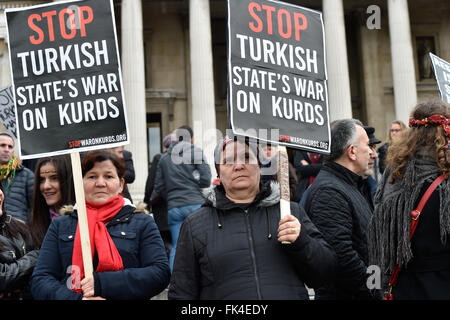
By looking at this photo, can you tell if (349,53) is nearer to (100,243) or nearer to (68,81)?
(68,81)

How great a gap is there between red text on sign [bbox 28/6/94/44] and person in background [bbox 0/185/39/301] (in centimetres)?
135

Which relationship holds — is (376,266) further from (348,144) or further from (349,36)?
(349,36)

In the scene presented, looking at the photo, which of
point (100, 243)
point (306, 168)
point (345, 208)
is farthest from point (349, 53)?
point (100, 243)

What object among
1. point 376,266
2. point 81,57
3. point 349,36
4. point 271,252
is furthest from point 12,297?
point 349,36

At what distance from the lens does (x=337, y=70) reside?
75.1 ft

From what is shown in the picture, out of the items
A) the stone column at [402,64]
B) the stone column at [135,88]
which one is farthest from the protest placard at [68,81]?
the stone column at [402,64]

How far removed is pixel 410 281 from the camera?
3691mm

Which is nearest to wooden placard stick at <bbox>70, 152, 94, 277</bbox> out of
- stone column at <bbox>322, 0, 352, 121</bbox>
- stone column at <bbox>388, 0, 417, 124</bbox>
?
stone column at <bbox>322, 0, 352, 121</bbox>

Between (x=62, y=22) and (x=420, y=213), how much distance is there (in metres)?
2.87

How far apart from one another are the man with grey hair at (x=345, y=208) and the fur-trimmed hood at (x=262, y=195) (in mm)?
686

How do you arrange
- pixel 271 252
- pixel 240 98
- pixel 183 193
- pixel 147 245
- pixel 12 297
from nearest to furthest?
pixel 271 252, pixel 240 98, pixel 147 245, pixel 12 297, pixel 183 193

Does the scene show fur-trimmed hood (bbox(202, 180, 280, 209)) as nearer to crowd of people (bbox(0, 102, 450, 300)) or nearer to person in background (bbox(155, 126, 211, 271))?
crowd of people (bbox(0, 102, 450, 300))

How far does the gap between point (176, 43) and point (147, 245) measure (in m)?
24.3

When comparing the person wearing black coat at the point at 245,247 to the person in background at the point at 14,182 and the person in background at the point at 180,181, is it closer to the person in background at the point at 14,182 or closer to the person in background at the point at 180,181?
the person in background at the point at 14,182
